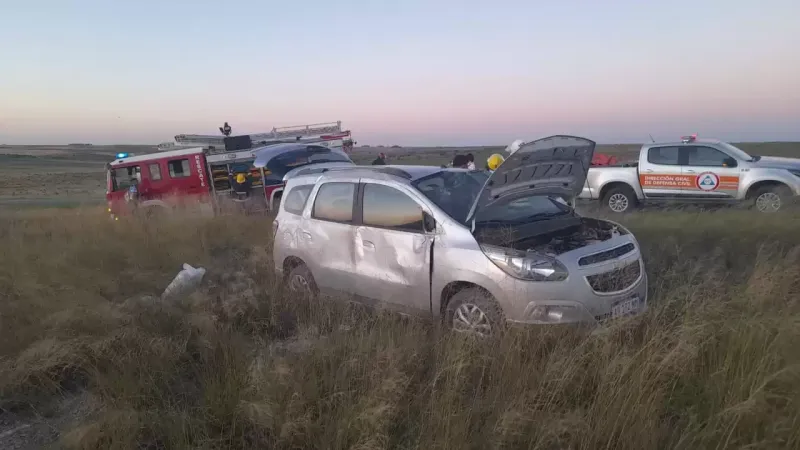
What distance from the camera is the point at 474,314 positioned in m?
4.85

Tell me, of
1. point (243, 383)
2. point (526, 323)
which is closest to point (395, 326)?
point (526, 323)

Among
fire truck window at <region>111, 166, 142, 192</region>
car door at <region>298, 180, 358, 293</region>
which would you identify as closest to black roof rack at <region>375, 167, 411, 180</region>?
car door at <region>298, 180, 358, 293</region>

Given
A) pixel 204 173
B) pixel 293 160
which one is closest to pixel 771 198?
pixel 293 160

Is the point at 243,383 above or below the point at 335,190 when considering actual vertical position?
below

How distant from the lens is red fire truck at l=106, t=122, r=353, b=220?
13469 mm

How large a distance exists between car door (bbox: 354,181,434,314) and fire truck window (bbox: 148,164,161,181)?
1063cm

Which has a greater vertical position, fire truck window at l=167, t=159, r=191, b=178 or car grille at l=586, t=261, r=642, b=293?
fire truck window at l=167, t=159, r=191, b=178

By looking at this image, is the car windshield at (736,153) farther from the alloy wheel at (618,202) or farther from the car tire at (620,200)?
the alloy wheel at (618,202)

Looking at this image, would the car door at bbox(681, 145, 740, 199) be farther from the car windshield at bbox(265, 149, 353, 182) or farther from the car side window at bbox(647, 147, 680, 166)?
the car windshield at bbox(265, 149, 353, 182)

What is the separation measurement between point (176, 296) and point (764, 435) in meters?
5.84

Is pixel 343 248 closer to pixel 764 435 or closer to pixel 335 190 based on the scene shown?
pixel 335 190

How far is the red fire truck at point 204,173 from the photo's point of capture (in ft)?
44.2

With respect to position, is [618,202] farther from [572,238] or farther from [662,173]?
[572,238]

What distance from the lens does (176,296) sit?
6.61m
